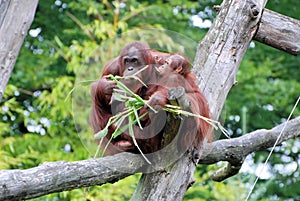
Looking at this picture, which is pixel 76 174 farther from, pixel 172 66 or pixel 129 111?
pixel 172 66

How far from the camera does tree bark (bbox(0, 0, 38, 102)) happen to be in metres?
3.76

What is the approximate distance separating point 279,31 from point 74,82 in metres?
2.67

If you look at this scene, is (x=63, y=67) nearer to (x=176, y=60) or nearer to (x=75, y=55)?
(x=75, y=55)

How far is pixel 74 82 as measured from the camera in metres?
6.01

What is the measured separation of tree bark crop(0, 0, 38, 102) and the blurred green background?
5.82 feet

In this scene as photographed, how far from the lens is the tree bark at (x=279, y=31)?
12.2 ft

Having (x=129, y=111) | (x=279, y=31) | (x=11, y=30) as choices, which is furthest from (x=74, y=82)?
Result: (x=129, y=111)

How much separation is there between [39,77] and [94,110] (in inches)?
186

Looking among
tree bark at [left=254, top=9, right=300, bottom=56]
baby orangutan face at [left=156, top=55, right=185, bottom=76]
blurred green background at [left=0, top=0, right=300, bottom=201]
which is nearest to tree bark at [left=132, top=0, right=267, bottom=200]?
tree bark at [left=254, top=9, right=300, bottom=56]

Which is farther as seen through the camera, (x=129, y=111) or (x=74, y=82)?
(x=74, y=82)

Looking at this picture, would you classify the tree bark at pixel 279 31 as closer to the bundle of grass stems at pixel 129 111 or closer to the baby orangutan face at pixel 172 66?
the baby orangutan face at pixel 172 66

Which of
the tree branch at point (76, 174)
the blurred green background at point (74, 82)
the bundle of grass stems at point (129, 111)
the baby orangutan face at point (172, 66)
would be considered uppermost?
the baby orangutan face at point (172, 66)

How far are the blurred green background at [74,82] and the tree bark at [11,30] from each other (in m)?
1.77

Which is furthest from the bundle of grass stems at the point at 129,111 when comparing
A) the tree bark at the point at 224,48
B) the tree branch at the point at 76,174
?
the tree bark at the point at 224,48
